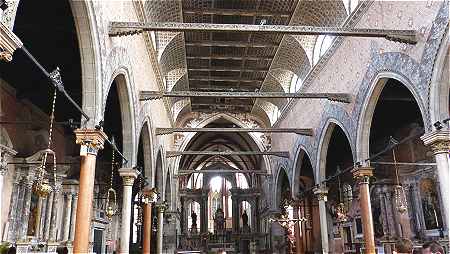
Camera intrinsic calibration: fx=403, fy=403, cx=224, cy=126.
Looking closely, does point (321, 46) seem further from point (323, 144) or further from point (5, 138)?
point (5, 138)


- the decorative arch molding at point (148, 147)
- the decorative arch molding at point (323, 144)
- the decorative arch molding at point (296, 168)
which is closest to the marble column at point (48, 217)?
the decorative arch molding at point (148, 147)

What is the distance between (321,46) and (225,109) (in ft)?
33.7

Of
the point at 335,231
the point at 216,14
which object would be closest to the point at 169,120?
the point at 216,14

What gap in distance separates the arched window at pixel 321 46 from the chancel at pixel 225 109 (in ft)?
0.27

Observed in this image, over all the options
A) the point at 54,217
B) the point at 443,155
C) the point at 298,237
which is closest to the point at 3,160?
the point at 54,217

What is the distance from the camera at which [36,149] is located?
41.4ft

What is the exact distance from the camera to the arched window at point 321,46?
15.4 m

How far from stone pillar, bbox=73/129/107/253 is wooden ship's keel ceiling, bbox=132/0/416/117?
2456 millimetres

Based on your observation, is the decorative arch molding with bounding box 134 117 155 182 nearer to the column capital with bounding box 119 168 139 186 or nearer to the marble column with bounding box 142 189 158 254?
the marble column with bounding box 142 189 158 254

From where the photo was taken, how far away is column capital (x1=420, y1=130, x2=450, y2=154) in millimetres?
8438

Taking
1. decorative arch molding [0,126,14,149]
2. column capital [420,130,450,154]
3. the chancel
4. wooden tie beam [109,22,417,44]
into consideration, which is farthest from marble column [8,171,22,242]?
column capital [420,130,450,154]

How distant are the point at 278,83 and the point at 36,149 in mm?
12225

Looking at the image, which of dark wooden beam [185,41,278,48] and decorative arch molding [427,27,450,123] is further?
dark wooden beam [185,41,278,48]

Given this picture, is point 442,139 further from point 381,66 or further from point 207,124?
point 207,124
